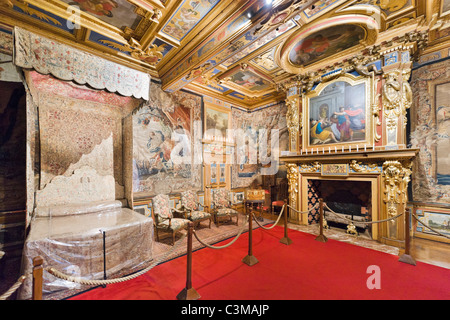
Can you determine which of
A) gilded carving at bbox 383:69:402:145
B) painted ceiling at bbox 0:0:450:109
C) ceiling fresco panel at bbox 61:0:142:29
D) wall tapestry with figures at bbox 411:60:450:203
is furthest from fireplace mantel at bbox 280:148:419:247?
ceiling fresco panel at bbox 61:0:142:29

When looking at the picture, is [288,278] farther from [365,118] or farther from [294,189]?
[365,118]

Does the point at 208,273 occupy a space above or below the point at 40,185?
below

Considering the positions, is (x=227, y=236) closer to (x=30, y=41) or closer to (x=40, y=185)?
(x=40, y=185)

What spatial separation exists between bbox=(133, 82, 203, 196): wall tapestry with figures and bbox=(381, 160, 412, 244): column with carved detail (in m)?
6.01

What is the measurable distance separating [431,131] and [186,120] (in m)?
7.71

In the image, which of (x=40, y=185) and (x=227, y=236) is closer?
(x=40, y=185)

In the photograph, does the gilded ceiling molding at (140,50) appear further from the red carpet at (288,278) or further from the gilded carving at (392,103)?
the gilded carving at (392,103)

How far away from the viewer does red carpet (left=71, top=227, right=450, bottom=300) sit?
9.27 ft

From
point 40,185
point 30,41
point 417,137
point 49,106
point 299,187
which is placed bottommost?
point 299,187

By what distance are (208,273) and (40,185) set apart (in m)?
4.31
